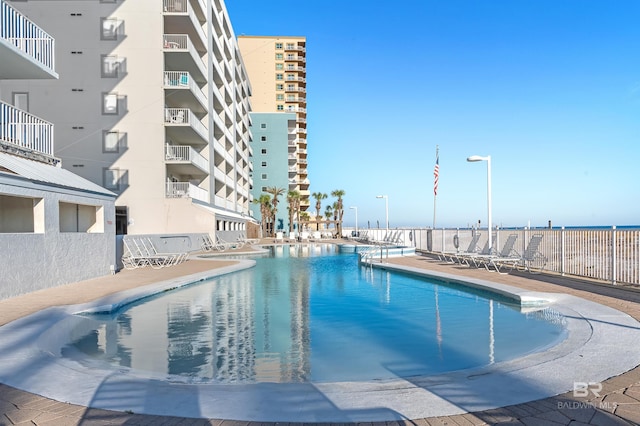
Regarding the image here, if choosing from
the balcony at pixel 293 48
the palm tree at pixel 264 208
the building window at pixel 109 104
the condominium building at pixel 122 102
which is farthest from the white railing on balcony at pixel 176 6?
the balcony at pixel 293 48

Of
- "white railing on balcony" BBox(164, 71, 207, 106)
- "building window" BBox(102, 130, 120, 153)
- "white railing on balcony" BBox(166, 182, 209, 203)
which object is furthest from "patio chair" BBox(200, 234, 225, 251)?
"white railing on balcony" BBox(164, 71, 207, 106)

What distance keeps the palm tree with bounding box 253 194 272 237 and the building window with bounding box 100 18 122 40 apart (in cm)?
3914

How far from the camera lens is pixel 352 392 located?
12.5ft

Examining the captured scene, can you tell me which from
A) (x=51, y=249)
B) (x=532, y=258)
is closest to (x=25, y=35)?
(x=51, y=249)

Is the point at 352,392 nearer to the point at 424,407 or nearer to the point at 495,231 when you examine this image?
the point at 424,407

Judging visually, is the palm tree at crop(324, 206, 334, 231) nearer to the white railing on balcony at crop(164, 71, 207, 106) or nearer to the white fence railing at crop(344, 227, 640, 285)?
the white railing on balcony at crop(164, 71, 207, 106)

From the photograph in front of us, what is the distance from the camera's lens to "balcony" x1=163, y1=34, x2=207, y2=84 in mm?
27312

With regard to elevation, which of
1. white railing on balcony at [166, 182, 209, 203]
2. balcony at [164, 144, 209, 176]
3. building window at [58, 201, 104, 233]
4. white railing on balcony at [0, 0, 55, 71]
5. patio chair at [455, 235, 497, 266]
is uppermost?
white railing on balcony at [0, 0, 55, 71]

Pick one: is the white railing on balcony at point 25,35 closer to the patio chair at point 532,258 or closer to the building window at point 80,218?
the building window at point 80,218

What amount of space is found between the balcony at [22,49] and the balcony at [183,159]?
12696mm

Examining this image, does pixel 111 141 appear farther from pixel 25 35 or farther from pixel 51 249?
pixel 51 249

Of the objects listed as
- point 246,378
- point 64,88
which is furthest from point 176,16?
point 246,378

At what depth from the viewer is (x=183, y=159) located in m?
27.5

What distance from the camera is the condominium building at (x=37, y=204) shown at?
9.64m
